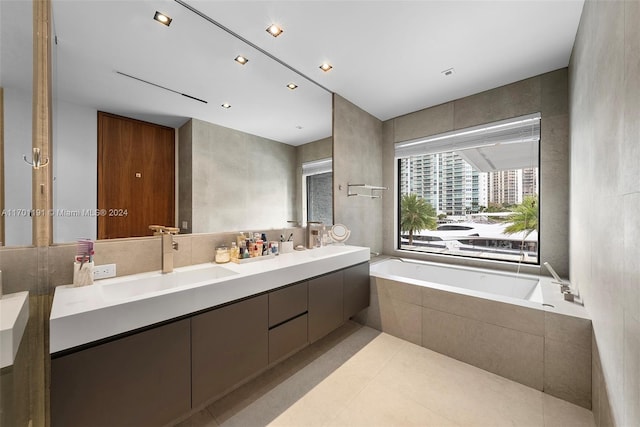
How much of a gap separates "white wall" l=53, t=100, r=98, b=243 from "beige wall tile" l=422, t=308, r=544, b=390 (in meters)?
2.52

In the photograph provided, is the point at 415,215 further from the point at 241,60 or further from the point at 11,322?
the point at 11,322

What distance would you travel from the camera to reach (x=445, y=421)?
1.44m

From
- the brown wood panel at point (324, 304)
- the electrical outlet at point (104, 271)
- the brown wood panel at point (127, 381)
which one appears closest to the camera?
the brown wood panel at point (127, 381)

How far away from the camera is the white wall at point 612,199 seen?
863 mm

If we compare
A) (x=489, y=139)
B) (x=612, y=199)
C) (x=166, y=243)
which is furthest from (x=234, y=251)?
(x=489, y=139)

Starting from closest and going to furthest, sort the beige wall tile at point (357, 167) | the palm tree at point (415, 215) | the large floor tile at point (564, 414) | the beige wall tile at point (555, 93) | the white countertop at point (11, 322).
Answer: the white countertop at point (11, 322), the large floor tile at point (564, 414), the beige wall tile at point (555, 93), the beige wall tile at point (357, 167), the palm tree at point (415, 215)

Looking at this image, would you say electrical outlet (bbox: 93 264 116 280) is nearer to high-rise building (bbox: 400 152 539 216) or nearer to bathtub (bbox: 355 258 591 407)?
bathtub (bbox: 355 258 591 407)

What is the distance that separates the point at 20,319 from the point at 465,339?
102 inches

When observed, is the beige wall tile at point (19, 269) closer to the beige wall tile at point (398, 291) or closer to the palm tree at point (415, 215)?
the beige wall tile at point (398, 291)

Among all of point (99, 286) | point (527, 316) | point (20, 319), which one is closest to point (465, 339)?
point (527, 316)

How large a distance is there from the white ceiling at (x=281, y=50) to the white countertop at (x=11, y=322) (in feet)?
3.01

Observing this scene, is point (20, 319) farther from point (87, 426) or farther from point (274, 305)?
point (274, 305)

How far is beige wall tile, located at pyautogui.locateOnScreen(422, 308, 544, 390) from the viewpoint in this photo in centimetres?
171

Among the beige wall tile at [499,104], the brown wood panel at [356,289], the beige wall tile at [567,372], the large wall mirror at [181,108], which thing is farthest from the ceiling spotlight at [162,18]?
the beige wall tile at [567,372]
